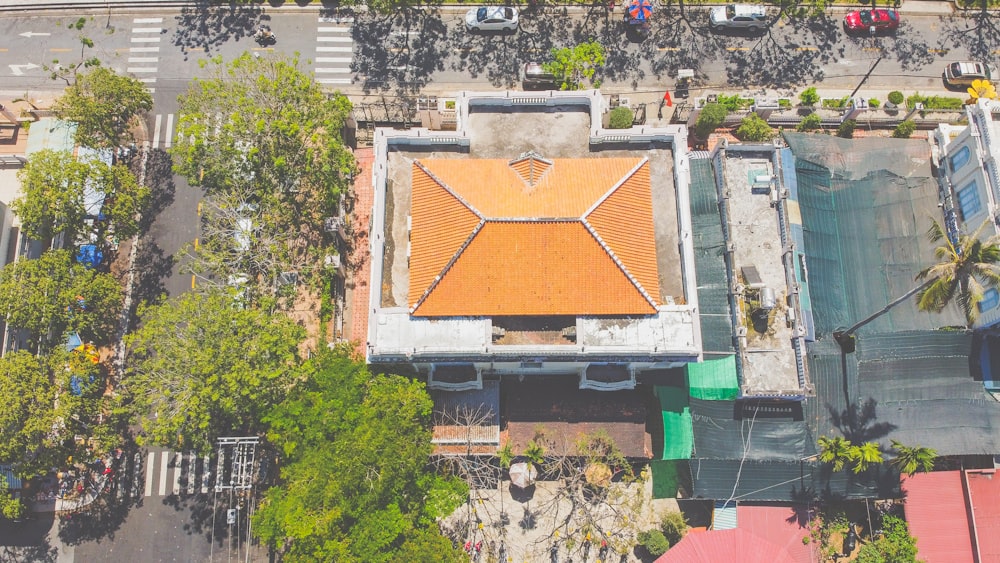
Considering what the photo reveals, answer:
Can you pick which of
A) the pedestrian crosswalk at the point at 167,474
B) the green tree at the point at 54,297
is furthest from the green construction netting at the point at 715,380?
the green tree at the point at 54,297

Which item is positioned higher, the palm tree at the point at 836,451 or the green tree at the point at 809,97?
the green tree at the point at 809,97

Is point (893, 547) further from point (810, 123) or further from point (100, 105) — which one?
point (100, 105)

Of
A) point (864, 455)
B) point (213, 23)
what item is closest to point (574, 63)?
point (213, 23)

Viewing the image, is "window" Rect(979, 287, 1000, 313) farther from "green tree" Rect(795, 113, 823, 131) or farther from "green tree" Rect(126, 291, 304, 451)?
"green tree" Rect(126, 291, 304, 451)

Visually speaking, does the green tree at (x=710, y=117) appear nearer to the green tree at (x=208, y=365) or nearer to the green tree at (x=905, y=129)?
the green tree at (x=905, y=129)

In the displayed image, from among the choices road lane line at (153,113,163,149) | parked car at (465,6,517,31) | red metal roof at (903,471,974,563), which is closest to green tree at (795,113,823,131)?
parked car at (465,6,517,31)

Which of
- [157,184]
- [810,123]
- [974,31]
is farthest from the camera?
[974,31]

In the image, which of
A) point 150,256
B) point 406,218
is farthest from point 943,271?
point 150,256
